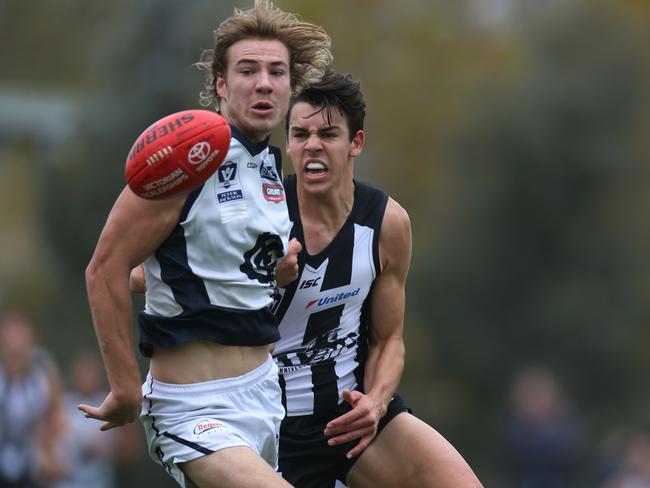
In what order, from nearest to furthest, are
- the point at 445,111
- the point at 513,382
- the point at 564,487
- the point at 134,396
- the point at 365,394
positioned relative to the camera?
the point at 134,396
the point at 365,394
the point at 564,487
the point at 513,382
the point at 445,111

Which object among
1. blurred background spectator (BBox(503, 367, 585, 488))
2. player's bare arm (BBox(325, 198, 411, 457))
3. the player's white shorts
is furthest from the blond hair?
blurred background spectator (BBox(503, 367, 585, 488))

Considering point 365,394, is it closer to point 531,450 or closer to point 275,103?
point 275,103

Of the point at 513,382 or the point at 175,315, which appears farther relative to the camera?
the point at 513,382

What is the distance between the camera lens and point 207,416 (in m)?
5.72

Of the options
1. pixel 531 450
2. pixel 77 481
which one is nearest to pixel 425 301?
pixel 531 450

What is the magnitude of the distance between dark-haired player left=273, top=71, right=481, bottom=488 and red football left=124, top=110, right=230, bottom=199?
3.81 ft

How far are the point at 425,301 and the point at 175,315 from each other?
1468 centimetres

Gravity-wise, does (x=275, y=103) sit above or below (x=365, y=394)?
above

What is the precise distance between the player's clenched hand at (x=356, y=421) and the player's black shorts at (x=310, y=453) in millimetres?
294

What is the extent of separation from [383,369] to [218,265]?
1.26 metres

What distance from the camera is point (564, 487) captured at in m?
16.7

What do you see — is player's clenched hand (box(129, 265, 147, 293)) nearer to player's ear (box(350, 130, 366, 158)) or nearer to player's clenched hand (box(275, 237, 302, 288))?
player's clenched hand (box(275, 237, 302, 288))

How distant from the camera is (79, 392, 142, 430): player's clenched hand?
5668 mm

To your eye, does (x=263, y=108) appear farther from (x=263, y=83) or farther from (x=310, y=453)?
(x=310, y=453)
